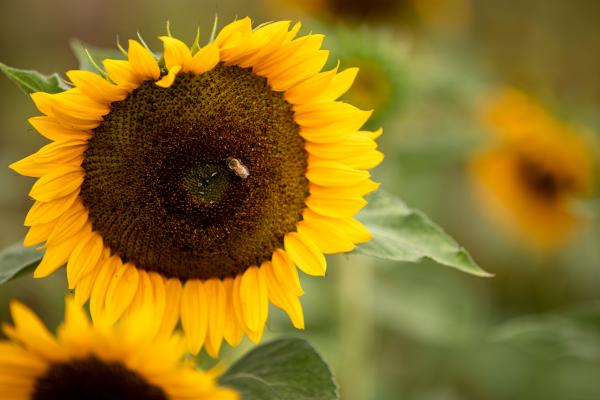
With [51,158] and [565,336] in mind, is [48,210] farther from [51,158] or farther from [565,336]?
[565,336]

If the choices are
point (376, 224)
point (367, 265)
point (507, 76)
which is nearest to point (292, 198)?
point (376, 224)

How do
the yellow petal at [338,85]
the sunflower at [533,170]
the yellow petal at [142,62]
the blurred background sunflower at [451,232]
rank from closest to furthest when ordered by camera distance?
1. the yellow petal at [142,62]
2. the yellow petal at [338,85]
3. the blurred background sunflower at [451,232]
4. the sunflower at [533,170]

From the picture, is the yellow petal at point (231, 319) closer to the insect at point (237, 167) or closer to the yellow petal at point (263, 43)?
the insect at point (237, 167)

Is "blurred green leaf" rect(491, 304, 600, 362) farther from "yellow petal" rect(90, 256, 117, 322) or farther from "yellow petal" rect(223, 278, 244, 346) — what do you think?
"yellow petal" rect(90, 256, 117, 322)

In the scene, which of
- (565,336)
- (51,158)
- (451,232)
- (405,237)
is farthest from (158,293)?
(451,232)

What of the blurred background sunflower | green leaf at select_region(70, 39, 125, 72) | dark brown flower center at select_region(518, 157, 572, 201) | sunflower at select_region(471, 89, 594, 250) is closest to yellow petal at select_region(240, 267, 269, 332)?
green leaf at select_region(70, 39, 125, 72)

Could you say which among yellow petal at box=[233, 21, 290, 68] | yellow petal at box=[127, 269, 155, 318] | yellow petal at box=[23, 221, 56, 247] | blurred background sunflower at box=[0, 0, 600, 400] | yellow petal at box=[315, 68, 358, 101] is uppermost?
blurred background sunflower at box=[0, 0, 600, 400]

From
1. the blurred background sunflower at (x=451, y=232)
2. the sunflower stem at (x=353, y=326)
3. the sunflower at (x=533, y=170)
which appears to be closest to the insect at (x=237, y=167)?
the blurred background sunflower at (x=451, y=232)

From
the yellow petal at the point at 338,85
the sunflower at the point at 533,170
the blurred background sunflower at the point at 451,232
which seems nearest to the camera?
the yellow petal at the point at 338,85
